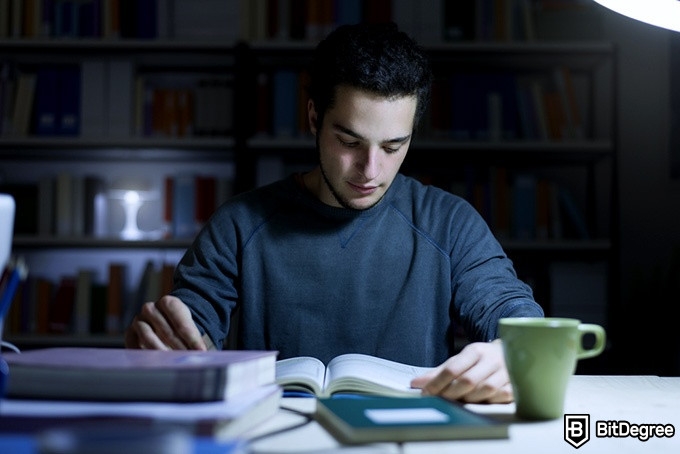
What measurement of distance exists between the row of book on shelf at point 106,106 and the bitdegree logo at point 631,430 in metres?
2.16

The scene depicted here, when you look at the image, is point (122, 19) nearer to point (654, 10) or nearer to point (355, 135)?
point (355, 135)

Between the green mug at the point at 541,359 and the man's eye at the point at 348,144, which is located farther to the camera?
the man's eye at the point at 348,144

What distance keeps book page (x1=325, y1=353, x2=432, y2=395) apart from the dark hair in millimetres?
567

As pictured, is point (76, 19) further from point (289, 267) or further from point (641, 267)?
point (641, 267)

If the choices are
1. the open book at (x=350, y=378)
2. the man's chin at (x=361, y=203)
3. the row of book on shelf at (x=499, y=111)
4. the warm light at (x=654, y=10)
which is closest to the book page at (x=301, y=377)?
the open book at (x=350, y=378)

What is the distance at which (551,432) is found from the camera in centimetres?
65

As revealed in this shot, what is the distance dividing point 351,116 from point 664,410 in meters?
0.70

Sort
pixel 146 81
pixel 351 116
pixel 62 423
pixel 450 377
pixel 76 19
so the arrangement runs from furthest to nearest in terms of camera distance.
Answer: pixel 146 81 → pixel 76 19 → pixel 351 116 → pixel 450 377 → pixel 62 423

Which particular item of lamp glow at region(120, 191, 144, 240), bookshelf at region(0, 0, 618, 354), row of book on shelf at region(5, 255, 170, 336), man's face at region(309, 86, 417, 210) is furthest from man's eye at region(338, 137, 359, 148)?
lamp glow at region(120, 191, 144, 240)

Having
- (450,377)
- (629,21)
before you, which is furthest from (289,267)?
(629,21)

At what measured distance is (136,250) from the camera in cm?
293

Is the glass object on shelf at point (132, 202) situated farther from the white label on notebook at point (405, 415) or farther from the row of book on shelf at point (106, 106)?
the white label on notebook at point (405, 415)

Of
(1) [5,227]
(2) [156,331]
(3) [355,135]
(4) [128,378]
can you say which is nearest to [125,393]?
(4) [128,378]

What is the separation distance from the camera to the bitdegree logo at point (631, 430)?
67cm
